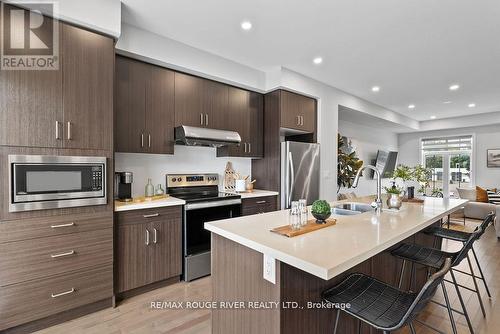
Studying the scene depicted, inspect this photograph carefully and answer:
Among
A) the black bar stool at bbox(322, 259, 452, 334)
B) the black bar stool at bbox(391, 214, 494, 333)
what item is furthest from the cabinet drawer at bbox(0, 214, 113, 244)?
the black bar stool at bbox(391, 214, 494, 333)

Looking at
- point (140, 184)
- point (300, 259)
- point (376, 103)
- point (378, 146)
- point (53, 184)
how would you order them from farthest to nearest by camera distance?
point (378, 146) → point (376, 103) → point (140, 184) → point (53, 184) → point (300, 259)

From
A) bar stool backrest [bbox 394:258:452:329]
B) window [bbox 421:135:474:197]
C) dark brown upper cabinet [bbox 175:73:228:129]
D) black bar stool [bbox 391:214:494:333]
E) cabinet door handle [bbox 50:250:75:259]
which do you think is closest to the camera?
bar stool backrest [bbox 394:258:452:329]

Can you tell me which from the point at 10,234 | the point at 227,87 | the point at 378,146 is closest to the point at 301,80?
the point at 227,87

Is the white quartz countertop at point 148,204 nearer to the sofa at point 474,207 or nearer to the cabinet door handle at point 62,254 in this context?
the cabinet door handle at point 62,254

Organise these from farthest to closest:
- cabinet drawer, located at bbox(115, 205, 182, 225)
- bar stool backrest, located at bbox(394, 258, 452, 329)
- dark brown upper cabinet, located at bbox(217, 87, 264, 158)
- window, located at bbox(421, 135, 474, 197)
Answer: window, located at bbox(421, 135, 474, 197), dark brown upper cabinet, located at bbox(217, 87, 264, 158), cabinet drawer, located at bbox(115, 205, 182, 225), bar stool backrest, located at bbox(394, 258, 452, 329)

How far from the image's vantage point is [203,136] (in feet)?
9.55

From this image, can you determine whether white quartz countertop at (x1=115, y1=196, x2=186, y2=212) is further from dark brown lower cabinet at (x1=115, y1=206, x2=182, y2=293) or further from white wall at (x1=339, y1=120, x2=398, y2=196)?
white wall at (x1=339, y1=120, x2=398, y2=196)

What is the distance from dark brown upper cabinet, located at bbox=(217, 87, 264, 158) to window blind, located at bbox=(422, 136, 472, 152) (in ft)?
21.9

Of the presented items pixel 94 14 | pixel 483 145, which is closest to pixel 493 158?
pixel 483 145

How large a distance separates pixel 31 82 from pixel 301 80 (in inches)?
125

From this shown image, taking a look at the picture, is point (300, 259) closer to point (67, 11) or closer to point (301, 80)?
point (67, 11)

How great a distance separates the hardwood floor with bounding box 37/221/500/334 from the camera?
193 centimetres

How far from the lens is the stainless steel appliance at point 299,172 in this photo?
141 inches

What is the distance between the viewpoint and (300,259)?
104 centimetres
